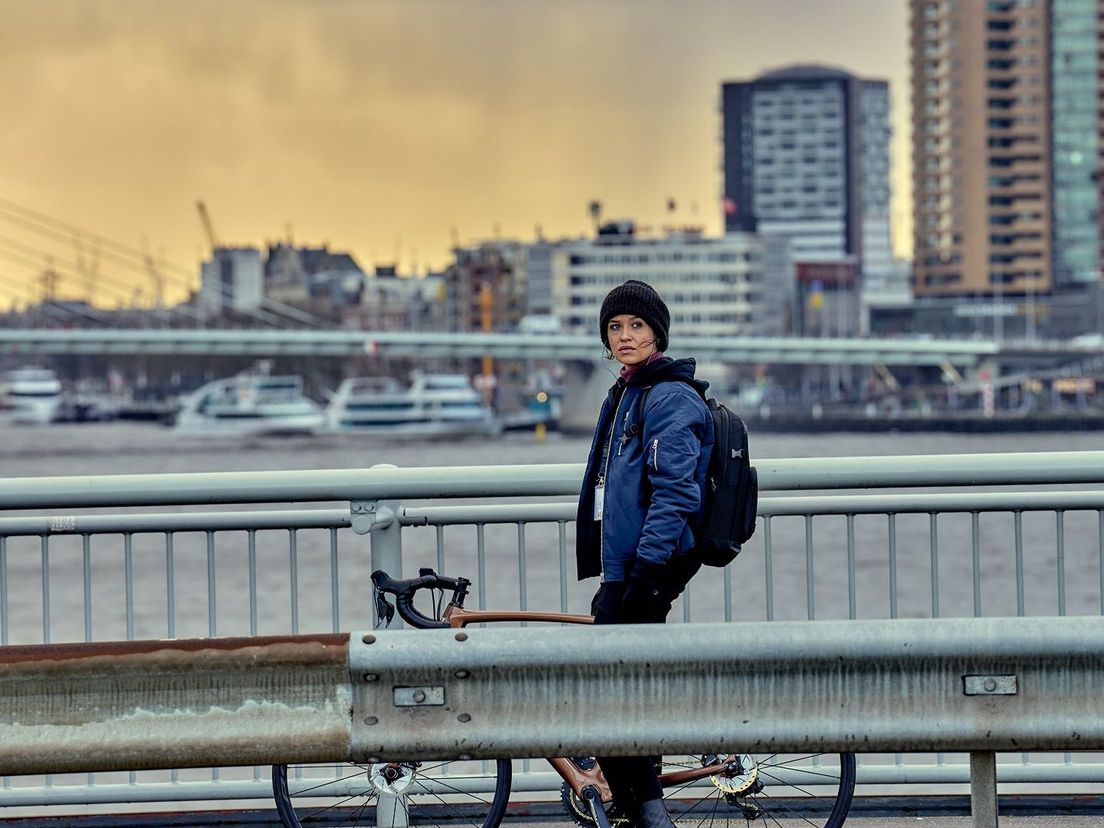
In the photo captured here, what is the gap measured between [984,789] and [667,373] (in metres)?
1.16

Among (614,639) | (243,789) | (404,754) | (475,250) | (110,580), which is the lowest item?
(110,580)

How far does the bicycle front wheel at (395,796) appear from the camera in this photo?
4.23 m

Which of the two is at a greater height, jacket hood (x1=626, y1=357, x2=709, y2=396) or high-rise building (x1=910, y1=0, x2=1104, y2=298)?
high-rise building (x1=910, y1=0, x2=1104, y2=298)

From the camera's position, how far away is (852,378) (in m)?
128

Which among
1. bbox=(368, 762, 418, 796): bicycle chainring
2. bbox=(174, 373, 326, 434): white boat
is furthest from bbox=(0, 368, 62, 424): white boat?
bbox=(368, 762, 418, 796): bicycle chainring

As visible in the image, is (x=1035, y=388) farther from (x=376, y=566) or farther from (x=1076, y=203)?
(x=376, y=566)

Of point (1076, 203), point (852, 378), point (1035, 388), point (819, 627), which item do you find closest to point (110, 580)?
point (819, 627)

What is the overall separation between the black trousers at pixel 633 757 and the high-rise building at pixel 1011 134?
129496 mm

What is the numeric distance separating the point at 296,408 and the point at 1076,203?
6697 cm

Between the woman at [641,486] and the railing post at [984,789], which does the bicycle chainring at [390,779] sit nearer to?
the woman at [641,486]

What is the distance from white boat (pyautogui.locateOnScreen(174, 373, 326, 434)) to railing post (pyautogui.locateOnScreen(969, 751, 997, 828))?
86634mm

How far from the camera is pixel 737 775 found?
4.16 m

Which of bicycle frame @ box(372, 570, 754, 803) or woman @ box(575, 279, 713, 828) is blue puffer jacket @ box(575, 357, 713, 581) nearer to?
woman @ box(575, 279, 713, 828)

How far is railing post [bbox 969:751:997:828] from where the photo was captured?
10.2 ft
